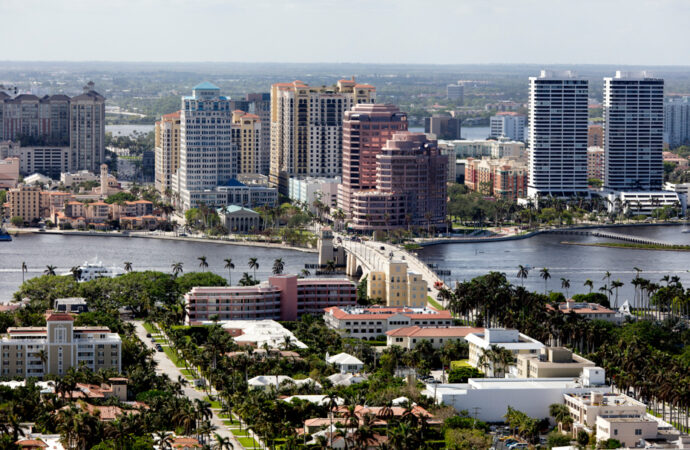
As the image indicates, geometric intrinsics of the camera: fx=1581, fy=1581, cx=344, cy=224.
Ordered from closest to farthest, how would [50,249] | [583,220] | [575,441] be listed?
[575,441] < [50,249] < [583,220]

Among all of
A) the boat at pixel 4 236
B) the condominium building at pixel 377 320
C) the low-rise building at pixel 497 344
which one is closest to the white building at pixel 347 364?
the low-rise building at pixel 497 344

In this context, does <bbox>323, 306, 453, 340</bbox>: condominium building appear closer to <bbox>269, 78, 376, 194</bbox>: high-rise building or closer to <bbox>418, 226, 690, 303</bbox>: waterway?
<bbox>418, 226, 690, 303</bbox>: waterway

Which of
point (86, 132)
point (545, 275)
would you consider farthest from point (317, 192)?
point (545, 275)

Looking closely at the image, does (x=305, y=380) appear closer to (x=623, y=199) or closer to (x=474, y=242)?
(x=474, y=242)

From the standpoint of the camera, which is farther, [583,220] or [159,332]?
[583,220]

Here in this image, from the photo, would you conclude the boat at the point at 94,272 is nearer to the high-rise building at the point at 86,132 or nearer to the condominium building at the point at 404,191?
the condominium building at the point at 404,191

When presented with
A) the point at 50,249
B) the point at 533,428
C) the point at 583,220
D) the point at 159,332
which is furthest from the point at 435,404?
the point at 583,220

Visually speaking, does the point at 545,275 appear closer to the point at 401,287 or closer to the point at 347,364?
the point at 401,287
